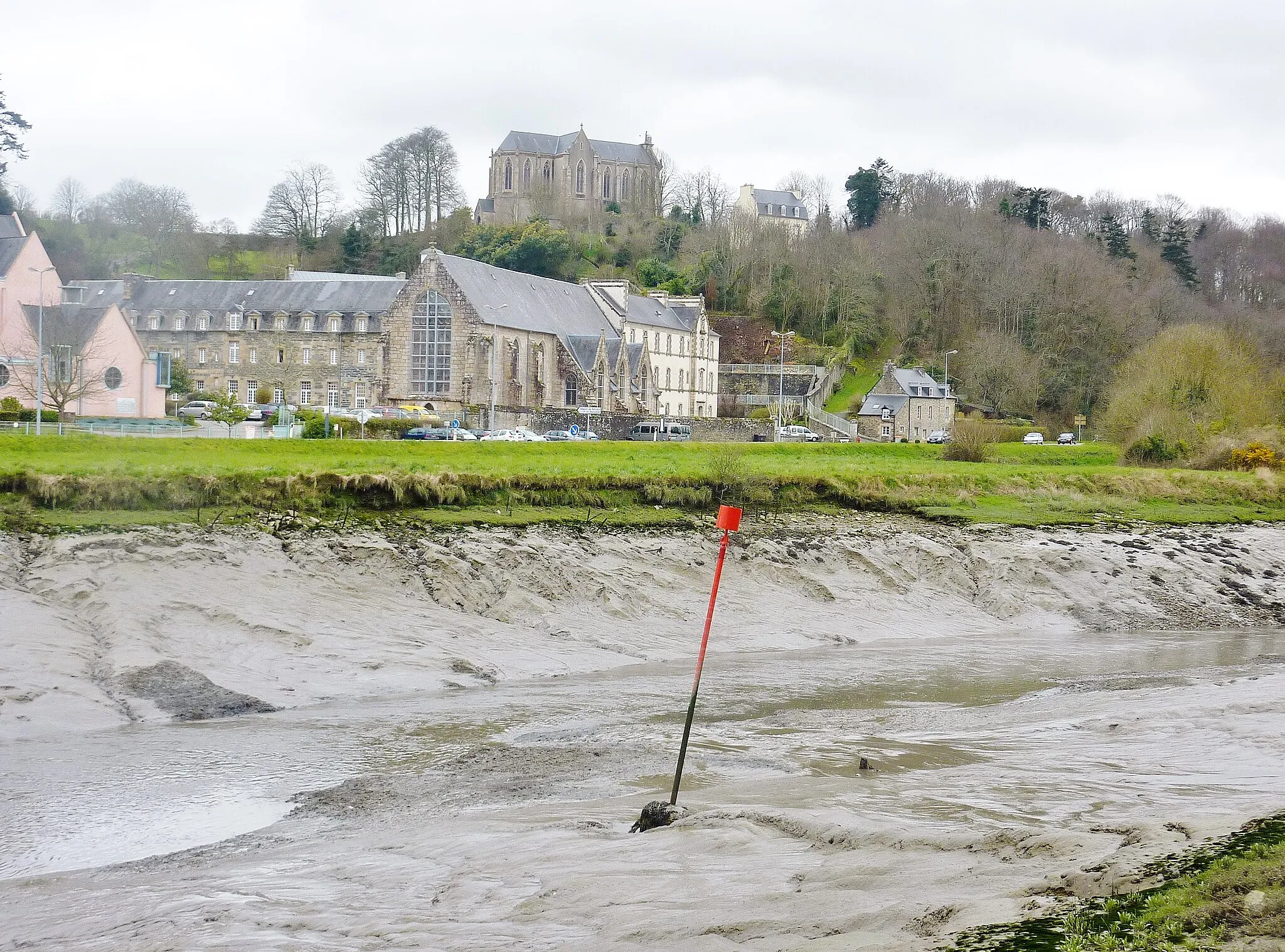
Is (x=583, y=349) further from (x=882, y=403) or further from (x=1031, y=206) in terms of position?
(x=1031, y=206)

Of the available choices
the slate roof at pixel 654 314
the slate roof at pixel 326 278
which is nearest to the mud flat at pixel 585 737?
the slate roof at pixel 654 314

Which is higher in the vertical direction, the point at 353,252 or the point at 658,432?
the point at 353,252

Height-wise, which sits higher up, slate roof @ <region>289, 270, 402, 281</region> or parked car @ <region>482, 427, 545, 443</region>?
slate roof @ <region>289, 270, 402, 281</region>

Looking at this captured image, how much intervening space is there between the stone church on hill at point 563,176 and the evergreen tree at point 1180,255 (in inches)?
2168

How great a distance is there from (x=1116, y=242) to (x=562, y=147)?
64176mm

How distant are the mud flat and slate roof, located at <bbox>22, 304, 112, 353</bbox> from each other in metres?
40.2

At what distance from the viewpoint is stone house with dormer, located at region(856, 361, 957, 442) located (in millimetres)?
84125

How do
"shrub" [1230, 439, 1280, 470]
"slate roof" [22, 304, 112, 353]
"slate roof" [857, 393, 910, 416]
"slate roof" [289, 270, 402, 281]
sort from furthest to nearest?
"slate roof" [289, 270, 402, 281] → "slate roof" [857, 393, 910, 416] → "slate roof" [22, 304, 112, 353] → "shrub" [1230, 439, 1280, 470]

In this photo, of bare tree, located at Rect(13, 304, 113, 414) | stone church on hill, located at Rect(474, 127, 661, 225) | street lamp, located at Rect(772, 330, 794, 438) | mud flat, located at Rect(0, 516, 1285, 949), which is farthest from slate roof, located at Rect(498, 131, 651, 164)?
mud flat, located at Rect(0, 516, 1285, 949)

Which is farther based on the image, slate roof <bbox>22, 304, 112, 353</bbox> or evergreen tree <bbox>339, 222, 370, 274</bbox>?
evergreen tree <bbox>339, 222, 370, 274</bbox>

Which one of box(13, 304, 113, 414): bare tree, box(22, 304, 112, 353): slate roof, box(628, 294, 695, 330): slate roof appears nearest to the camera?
box(13, 304, 113, 414): bare tree

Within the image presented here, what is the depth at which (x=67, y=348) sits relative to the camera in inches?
2104

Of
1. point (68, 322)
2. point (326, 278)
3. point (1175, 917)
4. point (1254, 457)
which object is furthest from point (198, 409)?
point (1175, 917)

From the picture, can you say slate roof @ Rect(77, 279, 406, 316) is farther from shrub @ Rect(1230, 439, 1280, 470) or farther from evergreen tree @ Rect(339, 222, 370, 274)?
shrub @ Rect(1230, 439, 1280, 470)
